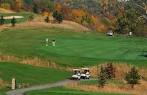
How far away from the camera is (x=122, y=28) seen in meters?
164

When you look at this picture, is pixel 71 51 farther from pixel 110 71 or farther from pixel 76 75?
pixel 76 75

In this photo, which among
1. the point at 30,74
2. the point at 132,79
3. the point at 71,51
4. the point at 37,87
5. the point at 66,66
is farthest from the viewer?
the point at 71,51

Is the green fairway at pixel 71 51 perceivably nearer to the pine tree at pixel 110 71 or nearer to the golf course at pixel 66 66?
the golf course at pixel 66 66

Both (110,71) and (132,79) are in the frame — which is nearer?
(132,79)

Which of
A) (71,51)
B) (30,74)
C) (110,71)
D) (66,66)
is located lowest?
(66,66)

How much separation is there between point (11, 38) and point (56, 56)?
28.7 m

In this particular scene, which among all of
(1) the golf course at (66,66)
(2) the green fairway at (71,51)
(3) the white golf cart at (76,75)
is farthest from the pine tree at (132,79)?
(2) the green fairway at (71,51)

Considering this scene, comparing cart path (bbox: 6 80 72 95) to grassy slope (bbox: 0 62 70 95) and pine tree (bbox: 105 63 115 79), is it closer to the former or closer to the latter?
A: grassy slope (bbox: 0 62 70 95)

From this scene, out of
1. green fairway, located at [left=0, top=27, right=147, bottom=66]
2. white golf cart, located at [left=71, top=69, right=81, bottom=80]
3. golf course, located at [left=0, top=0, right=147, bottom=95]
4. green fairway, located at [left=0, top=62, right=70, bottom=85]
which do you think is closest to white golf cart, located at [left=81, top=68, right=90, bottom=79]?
golf course, located at [left=0, top=0, right=147, bottom=95]

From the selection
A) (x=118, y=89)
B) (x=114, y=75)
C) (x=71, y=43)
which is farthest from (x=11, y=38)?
(x=118, y=89)

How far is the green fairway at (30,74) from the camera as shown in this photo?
60750 millimetres

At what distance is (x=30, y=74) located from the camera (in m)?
64.3

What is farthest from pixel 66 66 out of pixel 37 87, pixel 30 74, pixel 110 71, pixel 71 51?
pixel 37 87

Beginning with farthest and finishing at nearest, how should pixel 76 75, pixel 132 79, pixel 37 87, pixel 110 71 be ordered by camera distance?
pixel 110 71 → pixel 76 75 → pixel 132 79 → pixel 37 87
